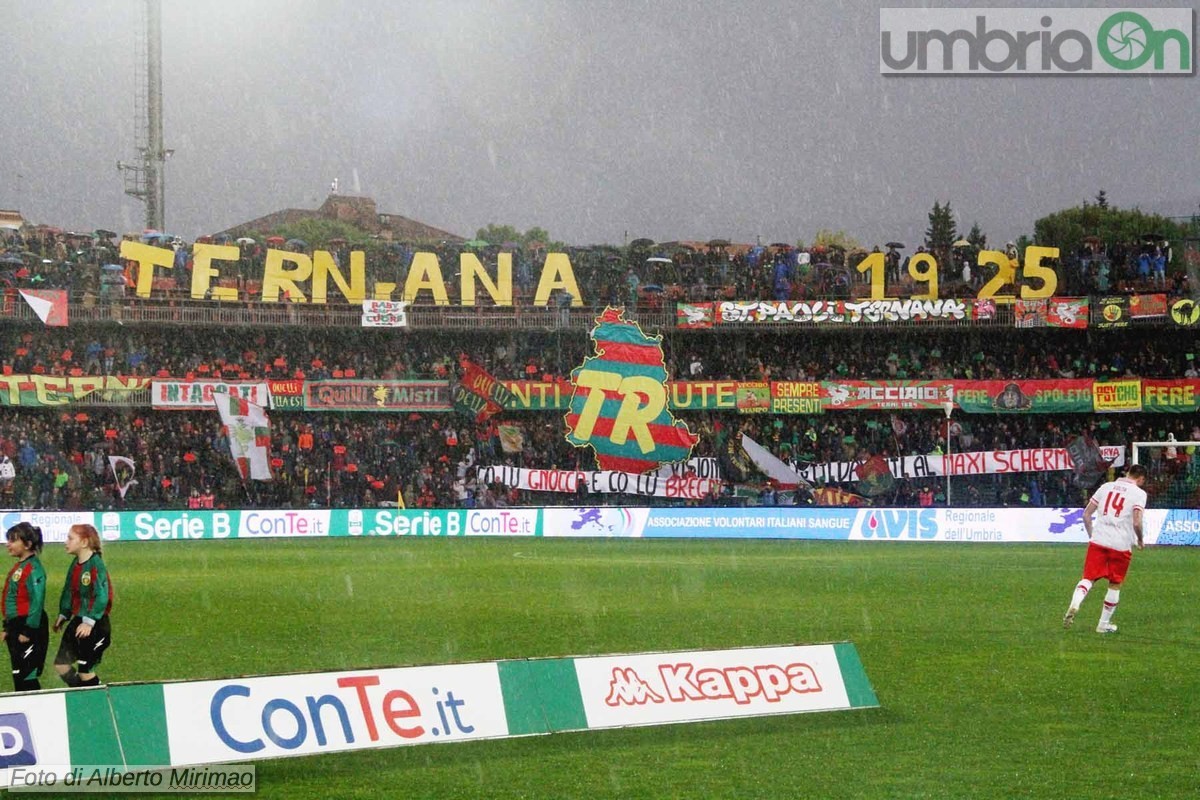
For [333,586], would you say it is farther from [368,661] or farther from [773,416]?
[773,416]

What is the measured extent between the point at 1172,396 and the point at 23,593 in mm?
44460

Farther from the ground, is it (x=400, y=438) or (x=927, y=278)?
(x=927, y=278)

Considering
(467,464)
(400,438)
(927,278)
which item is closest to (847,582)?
(467,464)

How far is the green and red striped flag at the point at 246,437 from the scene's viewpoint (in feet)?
148

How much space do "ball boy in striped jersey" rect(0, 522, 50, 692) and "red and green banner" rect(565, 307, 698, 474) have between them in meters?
37.6

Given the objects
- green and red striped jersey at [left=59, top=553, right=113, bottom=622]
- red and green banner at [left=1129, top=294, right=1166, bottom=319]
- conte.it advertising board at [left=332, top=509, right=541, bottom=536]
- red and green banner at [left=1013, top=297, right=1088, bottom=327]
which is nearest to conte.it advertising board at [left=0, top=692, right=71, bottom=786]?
green and red striped jersey at [left=59, top=553, right=113, bottom=622]

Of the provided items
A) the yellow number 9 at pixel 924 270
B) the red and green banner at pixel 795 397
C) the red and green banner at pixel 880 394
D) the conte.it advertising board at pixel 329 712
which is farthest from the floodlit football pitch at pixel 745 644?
the yellow number 9 at pixel 924 270

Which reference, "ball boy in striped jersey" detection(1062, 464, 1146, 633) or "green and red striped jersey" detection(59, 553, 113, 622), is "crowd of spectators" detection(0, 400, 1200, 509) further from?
"green and red striped jersey" detection(59, 553, 113, 622)

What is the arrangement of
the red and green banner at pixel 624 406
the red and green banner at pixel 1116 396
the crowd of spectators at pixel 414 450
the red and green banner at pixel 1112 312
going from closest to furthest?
the crowd of spectators at pixel 414 450
the red and green banner at pixel 624 406
the red and green banner at pixel 1116 396
the red and green banner at pixel 1112 312

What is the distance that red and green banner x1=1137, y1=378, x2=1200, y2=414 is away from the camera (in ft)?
157

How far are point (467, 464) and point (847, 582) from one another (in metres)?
25.1

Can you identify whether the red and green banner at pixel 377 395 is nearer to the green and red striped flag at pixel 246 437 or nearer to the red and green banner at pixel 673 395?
the red and green banner at pixel 673 395

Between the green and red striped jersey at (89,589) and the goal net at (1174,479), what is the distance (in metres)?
31.0

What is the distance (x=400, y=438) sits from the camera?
50.2m
